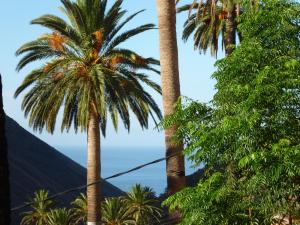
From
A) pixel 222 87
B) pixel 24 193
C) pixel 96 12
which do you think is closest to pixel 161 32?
pixel 222 87

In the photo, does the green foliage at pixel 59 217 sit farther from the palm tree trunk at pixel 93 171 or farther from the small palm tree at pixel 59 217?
the palm tree trunk at pixel 93 171

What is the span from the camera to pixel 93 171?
2306 centimetres

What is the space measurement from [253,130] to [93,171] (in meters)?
13.4

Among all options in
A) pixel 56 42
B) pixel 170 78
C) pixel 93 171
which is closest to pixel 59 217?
pixel 93 171

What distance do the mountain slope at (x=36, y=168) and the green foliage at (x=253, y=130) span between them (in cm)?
12939

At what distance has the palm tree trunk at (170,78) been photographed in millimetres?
15820

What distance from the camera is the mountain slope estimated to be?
147 metres

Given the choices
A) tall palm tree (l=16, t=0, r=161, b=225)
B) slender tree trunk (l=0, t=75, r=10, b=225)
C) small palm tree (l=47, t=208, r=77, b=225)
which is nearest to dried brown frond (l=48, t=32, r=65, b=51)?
tall palm tree (l=16, t=0, r=161, b=225)

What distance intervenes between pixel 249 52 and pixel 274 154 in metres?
2.63

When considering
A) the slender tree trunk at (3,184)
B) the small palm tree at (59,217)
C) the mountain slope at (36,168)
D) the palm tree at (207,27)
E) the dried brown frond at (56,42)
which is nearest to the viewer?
the slender tree trunk at (3,184)

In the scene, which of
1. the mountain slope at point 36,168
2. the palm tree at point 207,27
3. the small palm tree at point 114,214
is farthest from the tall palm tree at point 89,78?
the mountain slope at point 36,168

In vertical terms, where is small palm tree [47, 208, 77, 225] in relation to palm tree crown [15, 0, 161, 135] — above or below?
below

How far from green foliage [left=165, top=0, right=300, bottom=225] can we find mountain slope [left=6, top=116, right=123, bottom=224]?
129 meters

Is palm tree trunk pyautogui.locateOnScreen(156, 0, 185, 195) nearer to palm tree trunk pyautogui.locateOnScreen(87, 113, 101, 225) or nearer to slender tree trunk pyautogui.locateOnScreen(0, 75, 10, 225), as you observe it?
palm tree trunk pyautogui.locateOnScreen(87, 113, 101, 225)
